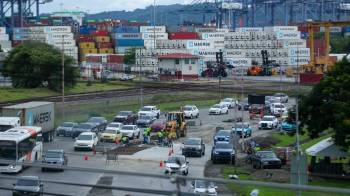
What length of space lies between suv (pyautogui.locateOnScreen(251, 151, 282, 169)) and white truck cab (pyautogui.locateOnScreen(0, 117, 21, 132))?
4863 millimetres

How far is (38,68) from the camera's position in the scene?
2447 centimetres

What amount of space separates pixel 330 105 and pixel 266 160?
62.4 inches

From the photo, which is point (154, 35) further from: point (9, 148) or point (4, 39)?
point (9, 148)

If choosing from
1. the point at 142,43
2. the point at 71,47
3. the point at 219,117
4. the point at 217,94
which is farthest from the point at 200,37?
the point at 219,117

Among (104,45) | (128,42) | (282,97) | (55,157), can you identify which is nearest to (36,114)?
(55,157)

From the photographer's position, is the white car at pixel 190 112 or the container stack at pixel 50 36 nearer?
the white car at pixel 190 112

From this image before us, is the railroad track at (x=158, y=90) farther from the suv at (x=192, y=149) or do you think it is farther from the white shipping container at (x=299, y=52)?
the white shipping container at (x=299, y=52)

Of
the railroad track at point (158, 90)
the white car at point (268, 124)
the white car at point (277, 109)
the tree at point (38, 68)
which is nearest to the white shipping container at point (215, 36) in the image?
the railroad track at point (158, 90)

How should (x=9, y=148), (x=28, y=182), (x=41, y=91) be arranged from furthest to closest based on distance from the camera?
(x=41, y=91) → (x=9, y=148) → (x=28, y=182)

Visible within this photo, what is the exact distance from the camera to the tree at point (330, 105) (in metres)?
10.3

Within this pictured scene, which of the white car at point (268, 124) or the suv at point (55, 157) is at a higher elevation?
the suv at point (55, 157)

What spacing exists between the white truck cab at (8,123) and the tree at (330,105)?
578 cm

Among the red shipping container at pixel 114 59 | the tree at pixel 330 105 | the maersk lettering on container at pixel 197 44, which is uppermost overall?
the maersk lettering on container at pixel 197 44

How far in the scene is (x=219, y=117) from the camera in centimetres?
2166
